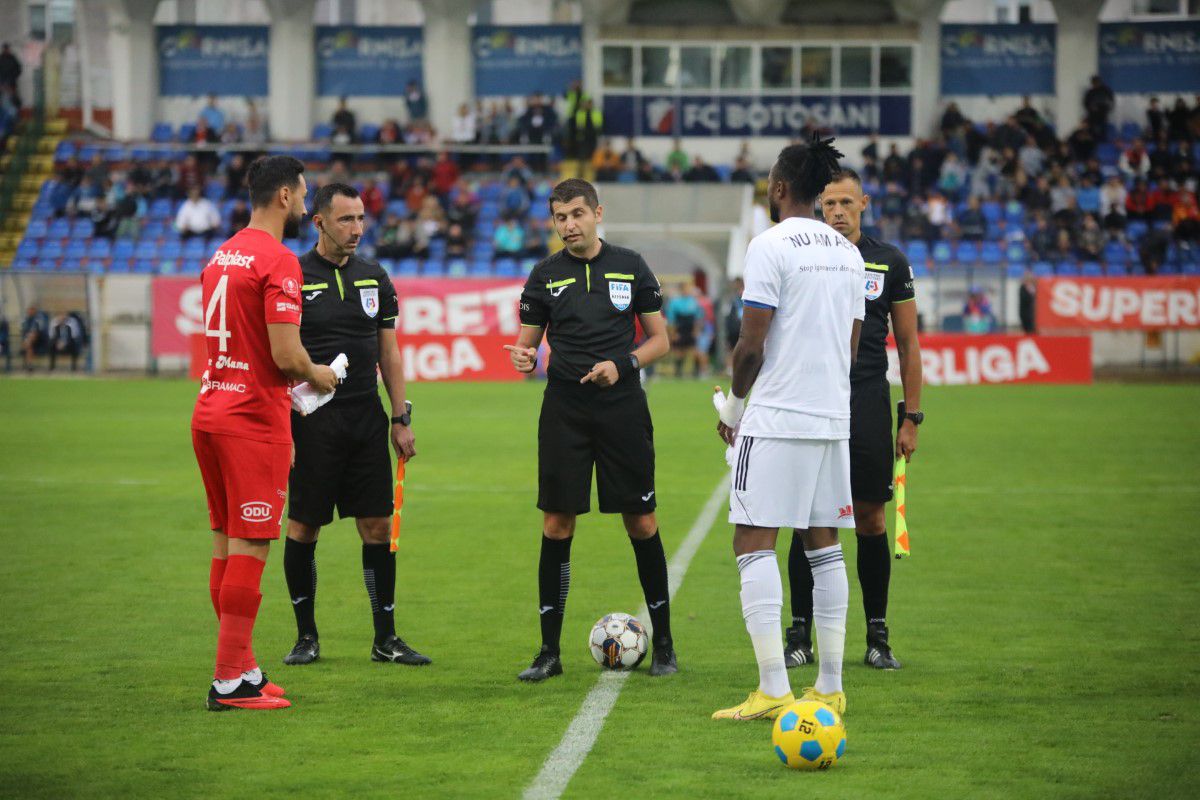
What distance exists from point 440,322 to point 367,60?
1471 centimetres

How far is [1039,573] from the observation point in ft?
33.1

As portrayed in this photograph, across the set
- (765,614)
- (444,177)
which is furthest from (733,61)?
(765,614)

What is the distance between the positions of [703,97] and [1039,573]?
106ft

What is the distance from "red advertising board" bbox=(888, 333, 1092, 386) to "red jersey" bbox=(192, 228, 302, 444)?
23461mm

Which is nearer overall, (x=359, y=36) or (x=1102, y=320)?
(x=1102, y=320)

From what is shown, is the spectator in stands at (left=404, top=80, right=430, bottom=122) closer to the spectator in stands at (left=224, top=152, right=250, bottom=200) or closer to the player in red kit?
the spectator in stands at (left=224, top=152, right=250, bottom=200)

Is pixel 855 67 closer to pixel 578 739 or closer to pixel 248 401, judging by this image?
pixel 248 401

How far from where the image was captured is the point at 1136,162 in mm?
36656

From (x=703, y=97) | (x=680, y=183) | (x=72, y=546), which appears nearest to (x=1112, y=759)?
(x=72, y=546)

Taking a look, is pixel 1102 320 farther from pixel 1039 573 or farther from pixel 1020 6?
pixel 1039 573

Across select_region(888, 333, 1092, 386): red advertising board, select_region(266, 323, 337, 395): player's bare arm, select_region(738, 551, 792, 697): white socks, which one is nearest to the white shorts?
select_region(738, 551, 792, 697): white socks

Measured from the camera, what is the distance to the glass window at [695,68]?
1612 inches

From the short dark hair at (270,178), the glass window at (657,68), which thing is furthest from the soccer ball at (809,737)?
the glass window at (657,68)

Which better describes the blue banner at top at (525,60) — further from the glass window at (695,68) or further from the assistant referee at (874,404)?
the assistant referee at (874,404)
